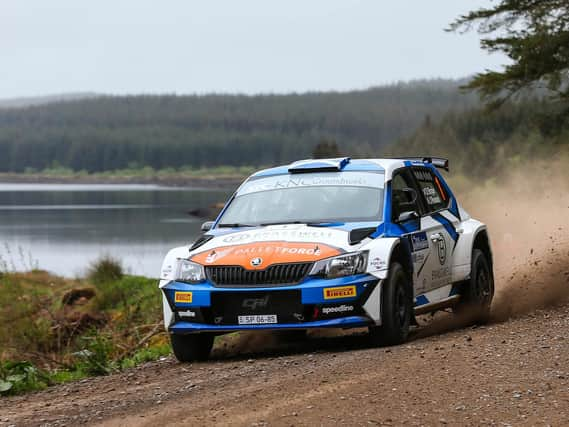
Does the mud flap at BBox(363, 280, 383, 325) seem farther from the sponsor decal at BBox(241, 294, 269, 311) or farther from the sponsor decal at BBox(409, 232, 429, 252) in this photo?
the sponsor decal at BBox(409, 232, 429, 252)

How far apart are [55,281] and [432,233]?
21236 millimetres

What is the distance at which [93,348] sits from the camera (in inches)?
429

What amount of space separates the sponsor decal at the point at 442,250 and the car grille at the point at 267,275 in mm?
2062

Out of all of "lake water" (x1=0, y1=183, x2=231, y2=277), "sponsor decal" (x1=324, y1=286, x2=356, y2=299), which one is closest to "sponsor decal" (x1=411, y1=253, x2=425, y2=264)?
"sponsor decal" (x1=324, y1=286, x2=356, y2=299)

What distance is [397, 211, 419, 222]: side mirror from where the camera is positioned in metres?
9.79

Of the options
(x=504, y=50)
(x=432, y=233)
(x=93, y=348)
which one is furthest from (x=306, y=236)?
(x=504, y=50)

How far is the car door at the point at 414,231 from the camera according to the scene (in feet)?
32.2

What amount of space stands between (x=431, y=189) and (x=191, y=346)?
10.3ft

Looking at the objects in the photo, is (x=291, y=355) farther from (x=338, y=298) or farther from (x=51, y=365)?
(x=51, y=365)

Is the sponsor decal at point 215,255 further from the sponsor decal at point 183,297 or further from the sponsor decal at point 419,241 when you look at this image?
the sponsor decal at point 419,241

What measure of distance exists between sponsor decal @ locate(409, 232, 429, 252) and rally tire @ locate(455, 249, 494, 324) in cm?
110

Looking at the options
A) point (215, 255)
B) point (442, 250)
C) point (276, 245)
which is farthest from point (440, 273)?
point (215, 255)

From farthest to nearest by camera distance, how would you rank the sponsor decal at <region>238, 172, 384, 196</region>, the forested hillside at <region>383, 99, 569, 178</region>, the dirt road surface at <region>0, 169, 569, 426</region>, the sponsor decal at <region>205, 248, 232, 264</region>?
the forested hillside at <region>383, 99, 569, 178</region>
the sponsor decal at <region>238, 172, 384, 196</region>
the sponsor decal at <region>205, 248, 232, 264</region>
the dirt road surface at <region>0, 169, 569, 426</region>

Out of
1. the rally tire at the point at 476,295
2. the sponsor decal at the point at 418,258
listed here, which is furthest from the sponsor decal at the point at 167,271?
the rally tire at the point at 476,295
